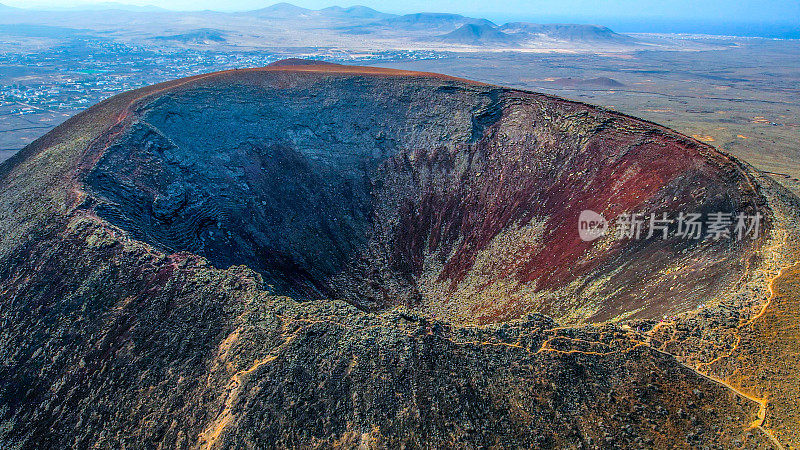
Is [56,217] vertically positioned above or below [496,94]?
below

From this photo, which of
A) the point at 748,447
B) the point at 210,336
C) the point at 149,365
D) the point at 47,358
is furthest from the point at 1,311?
the point at 748,447

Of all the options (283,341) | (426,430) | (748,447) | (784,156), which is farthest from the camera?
(784,156)

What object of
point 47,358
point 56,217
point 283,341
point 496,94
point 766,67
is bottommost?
point 47,358

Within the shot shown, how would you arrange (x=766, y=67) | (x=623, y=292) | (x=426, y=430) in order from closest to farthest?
1. (x=426, y=430)
2. (x=623, y=292)
3. (x=766, y=67)

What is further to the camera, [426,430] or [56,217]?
[56,217]

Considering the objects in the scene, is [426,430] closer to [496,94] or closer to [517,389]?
[517,389]

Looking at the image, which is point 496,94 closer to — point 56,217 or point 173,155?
point 173,155
